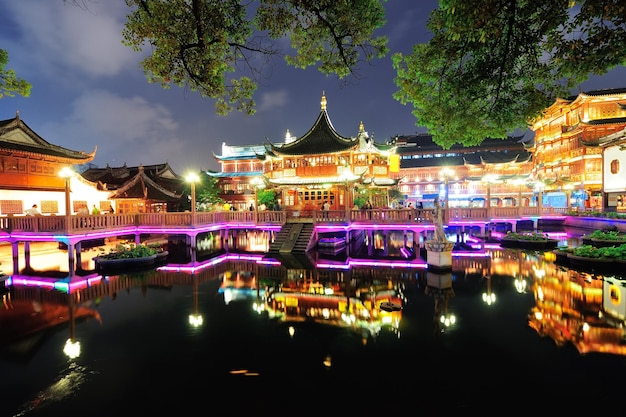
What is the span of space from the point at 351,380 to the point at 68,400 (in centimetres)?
451

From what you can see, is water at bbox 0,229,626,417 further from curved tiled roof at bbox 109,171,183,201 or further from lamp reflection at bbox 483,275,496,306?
curved tiled roof at bbox 109,171,183,201

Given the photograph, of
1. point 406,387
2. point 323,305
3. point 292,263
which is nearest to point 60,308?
point 323,305

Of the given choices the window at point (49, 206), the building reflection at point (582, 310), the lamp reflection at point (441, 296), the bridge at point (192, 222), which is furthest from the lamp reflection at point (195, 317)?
the window at point (49, 206)

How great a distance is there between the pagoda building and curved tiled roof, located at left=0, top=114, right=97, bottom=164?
14.8 m

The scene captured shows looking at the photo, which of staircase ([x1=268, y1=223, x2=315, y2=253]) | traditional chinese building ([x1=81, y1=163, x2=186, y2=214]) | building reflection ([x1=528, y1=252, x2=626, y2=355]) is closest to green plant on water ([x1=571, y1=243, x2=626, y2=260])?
building reflection ([x1=528, y1=252, x2=626, y2=355])

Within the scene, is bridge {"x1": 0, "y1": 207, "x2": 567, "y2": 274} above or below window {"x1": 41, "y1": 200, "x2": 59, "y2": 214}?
below

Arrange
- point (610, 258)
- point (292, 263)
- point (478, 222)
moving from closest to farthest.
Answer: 1. point (610, 258)
2. point (292, 263)
3. point (478, 222)

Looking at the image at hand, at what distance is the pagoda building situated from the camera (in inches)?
982

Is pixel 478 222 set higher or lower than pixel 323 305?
higher

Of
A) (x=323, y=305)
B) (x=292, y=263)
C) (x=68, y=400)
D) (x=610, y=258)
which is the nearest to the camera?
(x=68, y=400)

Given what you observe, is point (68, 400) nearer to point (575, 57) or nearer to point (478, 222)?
point (575, 57)

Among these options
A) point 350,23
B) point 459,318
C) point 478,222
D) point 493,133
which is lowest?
point 459,318

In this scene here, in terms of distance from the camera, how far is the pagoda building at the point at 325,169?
24938mm

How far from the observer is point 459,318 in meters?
8.23
